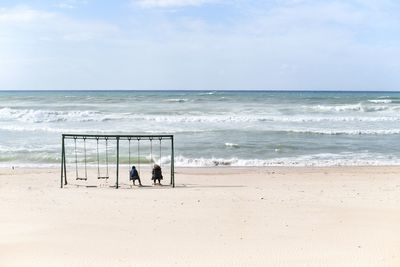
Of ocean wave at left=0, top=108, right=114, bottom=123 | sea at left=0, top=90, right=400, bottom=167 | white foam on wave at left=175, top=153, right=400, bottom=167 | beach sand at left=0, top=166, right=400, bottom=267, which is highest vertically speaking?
ocean wave at left=0, top=108, right=114, bottom=123

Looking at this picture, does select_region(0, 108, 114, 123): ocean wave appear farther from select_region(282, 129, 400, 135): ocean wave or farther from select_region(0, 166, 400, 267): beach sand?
select_region(0, 166, 400, 267): beach sand

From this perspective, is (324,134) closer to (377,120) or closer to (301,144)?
(301,144)

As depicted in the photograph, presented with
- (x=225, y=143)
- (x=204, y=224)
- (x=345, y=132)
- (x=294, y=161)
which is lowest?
(x=204, y=224)

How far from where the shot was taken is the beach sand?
7.86m

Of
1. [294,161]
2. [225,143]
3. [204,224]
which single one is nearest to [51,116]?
[225,143]

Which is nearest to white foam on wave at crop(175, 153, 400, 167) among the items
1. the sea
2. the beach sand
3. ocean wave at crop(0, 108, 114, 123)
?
the sea

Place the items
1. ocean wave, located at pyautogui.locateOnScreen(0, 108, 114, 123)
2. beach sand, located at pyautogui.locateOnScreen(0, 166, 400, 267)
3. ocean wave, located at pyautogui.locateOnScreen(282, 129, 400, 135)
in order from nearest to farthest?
beach sand, located at pyautogui.locateOnScreen(0, 166, 400, 267), ocean wave, located at pyautogui.locateOnScreen(282, 129, 400, 135), ocean wave, located at pyautogui.locateOnScreen(0, 108, 114, 123)

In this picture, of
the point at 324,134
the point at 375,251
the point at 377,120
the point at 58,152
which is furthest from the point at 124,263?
the point at 377,120

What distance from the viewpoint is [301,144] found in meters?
24.2

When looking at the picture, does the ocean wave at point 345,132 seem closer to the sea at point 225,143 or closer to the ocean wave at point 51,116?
the sea at point 225,143

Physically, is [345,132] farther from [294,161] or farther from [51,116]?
[51,116]

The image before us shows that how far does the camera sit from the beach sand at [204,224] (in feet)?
25.8

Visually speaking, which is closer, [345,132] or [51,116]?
[345,132]

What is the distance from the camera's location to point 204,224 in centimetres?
980
